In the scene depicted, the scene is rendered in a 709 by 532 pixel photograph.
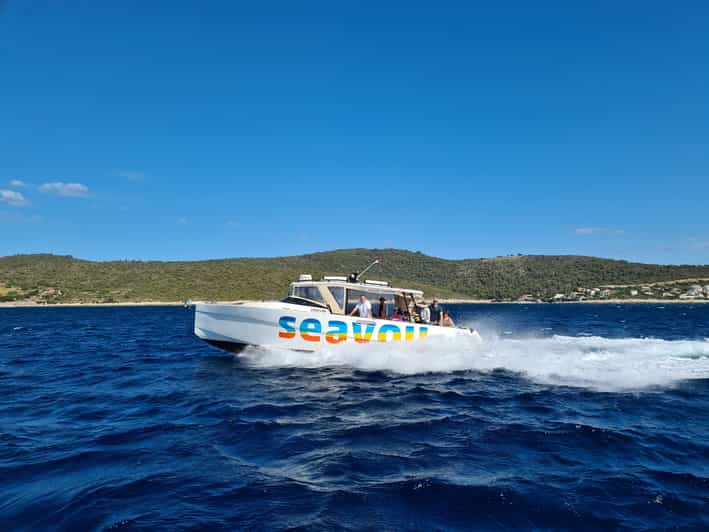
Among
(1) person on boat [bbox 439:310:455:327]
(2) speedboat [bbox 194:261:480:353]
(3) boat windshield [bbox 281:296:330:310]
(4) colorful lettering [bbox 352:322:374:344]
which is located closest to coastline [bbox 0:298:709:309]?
(2) speedboat [bbox 194:261:480:353]

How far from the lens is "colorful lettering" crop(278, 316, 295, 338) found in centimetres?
1496

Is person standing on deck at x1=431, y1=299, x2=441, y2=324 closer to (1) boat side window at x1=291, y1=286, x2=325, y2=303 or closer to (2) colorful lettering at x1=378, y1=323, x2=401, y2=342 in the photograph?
(2) colorful lettering at x1=378, y1=323, x2=401, y2=342

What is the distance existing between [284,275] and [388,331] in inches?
3656

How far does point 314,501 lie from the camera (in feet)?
16.8

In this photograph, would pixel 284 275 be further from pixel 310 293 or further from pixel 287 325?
pixel 287 325

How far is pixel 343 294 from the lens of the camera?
51.1ft

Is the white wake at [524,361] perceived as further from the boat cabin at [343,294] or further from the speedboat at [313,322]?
the boat cabin at [343,294]

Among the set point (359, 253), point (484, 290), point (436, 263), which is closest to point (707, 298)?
point (484, 290)

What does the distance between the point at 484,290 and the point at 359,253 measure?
4629 cm

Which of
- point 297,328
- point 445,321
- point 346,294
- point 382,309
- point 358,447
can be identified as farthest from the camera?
point 445,321

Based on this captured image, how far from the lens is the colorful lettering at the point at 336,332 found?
15055 millimetres

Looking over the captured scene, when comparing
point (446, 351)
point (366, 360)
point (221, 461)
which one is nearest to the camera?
point (221, 461)

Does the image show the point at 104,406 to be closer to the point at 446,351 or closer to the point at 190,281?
the point at 446,351

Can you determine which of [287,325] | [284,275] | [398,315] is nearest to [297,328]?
[287,325]
